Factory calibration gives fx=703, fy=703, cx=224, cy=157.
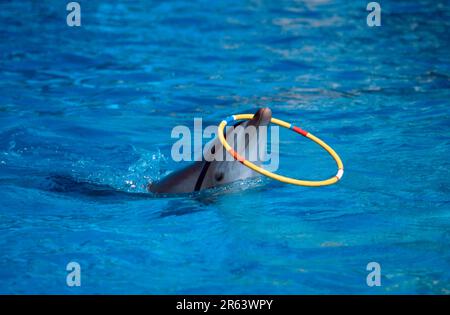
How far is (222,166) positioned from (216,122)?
3413 millimetres

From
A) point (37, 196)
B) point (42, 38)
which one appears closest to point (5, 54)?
point (42, 38)

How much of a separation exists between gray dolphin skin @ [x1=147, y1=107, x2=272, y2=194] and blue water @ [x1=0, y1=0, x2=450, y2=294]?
4.8 inches

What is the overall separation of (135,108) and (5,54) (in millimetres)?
3782

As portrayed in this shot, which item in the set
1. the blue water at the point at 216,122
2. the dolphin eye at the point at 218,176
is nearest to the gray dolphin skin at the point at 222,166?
the dolphin eye at the point at 218,176

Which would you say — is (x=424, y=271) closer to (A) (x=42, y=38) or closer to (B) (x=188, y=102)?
(B) (x=188, y=102)

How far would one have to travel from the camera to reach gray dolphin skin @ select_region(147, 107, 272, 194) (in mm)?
6352

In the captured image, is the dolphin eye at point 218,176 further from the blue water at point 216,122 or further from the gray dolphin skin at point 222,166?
the blue water at point 216,122

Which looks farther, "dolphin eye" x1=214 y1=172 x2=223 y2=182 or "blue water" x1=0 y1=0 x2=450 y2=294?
"dolphin eye" x1=214 y1=172 x2=223 y2=182

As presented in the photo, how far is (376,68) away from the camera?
39.5 feet

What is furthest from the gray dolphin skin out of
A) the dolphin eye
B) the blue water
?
the blue water

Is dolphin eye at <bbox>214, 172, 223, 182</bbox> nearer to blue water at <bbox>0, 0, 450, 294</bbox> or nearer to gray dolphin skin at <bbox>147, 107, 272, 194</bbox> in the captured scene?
gray dolphin skin at <bbox>147, 107, 272, 194</bbox>

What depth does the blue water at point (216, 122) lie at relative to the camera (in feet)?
18.1

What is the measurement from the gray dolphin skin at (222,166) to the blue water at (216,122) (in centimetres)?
12

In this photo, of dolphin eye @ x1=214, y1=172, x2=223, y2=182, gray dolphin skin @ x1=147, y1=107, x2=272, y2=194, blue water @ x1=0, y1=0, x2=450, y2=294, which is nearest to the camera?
blue water @ x1=0, y1=0, x2=450, y2=294
